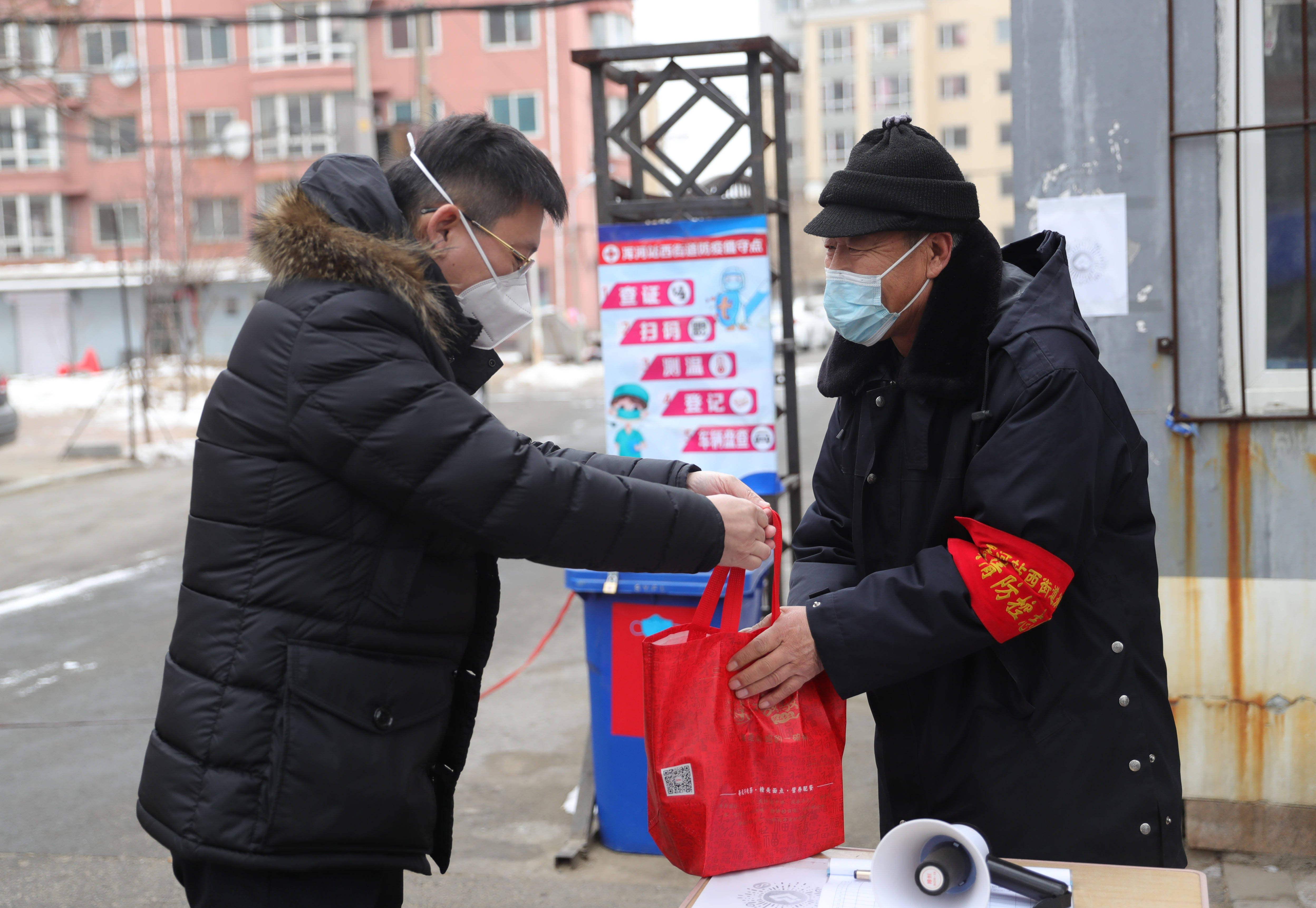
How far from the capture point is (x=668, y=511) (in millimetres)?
1935

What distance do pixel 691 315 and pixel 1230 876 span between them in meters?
2.68

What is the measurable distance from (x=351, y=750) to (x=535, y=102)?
40923 mm

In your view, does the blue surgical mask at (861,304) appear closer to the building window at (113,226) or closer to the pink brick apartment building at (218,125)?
the pink brick apartment building at (218,125)

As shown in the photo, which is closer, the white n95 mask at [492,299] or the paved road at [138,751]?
the white n95 mask at [492,299]

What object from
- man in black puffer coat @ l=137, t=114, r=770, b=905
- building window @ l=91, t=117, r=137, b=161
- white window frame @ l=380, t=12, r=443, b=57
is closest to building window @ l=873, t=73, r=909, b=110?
white window frame @ l=380, t=12, r=443, b=57

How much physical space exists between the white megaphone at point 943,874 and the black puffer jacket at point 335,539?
584mm

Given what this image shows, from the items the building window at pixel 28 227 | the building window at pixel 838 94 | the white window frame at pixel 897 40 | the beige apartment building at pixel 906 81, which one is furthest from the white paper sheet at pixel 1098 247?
the building window at pixel 838 94

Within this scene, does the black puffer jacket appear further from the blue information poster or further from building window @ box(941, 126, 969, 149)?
building window @ box(941, 126, 969, 149)

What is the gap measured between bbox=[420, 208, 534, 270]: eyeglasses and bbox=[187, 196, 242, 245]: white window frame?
33.3 metres

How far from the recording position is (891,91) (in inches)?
2645

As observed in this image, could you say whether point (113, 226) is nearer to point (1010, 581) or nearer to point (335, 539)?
point (335, 539)

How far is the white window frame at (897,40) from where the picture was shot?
66.4m

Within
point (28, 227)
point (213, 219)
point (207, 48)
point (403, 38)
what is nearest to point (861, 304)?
point (213, 219)

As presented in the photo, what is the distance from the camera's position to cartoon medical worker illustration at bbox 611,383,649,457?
182 inches
